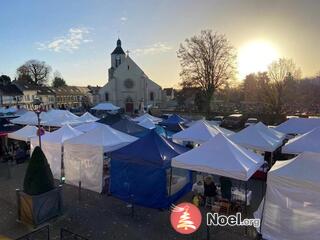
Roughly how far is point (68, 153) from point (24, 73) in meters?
74.7

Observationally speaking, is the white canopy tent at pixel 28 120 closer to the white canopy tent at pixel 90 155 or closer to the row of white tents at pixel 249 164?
the row of white tents at pixel 249 164

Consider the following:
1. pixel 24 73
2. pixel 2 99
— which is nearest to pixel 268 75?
pixel 2 99

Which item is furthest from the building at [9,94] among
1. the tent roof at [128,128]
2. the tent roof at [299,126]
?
the tent roof at [299,126]

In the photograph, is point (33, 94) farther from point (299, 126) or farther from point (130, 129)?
point (299, 126)

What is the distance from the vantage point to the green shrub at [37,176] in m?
8.75

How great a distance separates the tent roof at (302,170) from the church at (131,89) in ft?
165

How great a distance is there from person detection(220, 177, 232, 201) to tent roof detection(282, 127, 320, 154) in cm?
406

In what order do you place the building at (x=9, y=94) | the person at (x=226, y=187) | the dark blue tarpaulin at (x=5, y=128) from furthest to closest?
the building at (x=9, y=94) → the dark blue tarpaulin at (x=5, y=128) → the person at (x=226, y=187)

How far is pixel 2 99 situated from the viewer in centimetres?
5812

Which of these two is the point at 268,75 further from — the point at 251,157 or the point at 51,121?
the point at 251,157

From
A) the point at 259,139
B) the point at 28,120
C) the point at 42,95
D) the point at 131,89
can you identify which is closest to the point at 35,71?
the point at 42,95

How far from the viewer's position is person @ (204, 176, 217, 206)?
31.7 feet

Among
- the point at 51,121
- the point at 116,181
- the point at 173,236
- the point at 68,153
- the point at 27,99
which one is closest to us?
the point at 173,236

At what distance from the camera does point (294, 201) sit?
6.99m
